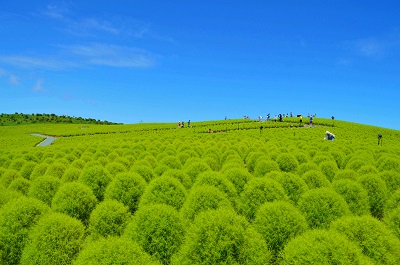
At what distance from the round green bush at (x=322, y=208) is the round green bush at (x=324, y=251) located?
5.08 meters

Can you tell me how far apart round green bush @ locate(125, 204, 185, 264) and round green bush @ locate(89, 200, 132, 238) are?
205 centimetres

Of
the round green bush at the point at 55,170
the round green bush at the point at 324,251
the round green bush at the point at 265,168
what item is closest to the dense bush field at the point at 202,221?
the round green bush at the point at 324,251

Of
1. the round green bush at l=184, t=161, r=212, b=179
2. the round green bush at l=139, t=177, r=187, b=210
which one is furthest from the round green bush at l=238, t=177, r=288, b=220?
the round green bush at l=184, t=161, r=212, b=179

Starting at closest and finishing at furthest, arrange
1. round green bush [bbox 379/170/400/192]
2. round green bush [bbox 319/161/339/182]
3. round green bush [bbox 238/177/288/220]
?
1. round green bush [bbox 238/177/288/220]
2. round green bush [bbox 379/170/400/192]
3. round green bush [bbox 319/161/339/182]

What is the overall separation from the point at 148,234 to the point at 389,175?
15.0m

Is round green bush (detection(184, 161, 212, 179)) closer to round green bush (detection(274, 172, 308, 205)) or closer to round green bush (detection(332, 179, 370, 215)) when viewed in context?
round green bush (detection(274, 172, 308, 205))

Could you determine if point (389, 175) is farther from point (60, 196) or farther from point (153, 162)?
point (60, 196)

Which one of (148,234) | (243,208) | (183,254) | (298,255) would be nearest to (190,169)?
(243,208)

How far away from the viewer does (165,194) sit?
13.8m

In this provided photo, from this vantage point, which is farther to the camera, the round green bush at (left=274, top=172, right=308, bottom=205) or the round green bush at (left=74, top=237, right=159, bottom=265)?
the round green bush at (left=274, top=172, right=308, bottom=205)

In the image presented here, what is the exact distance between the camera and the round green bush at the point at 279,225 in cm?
1072

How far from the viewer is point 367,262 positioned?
7520 mm

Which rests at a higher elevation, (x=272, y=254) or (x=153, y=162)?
(x=153, y=162)

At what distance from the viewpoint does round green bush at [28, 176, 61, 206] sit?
1702cm
